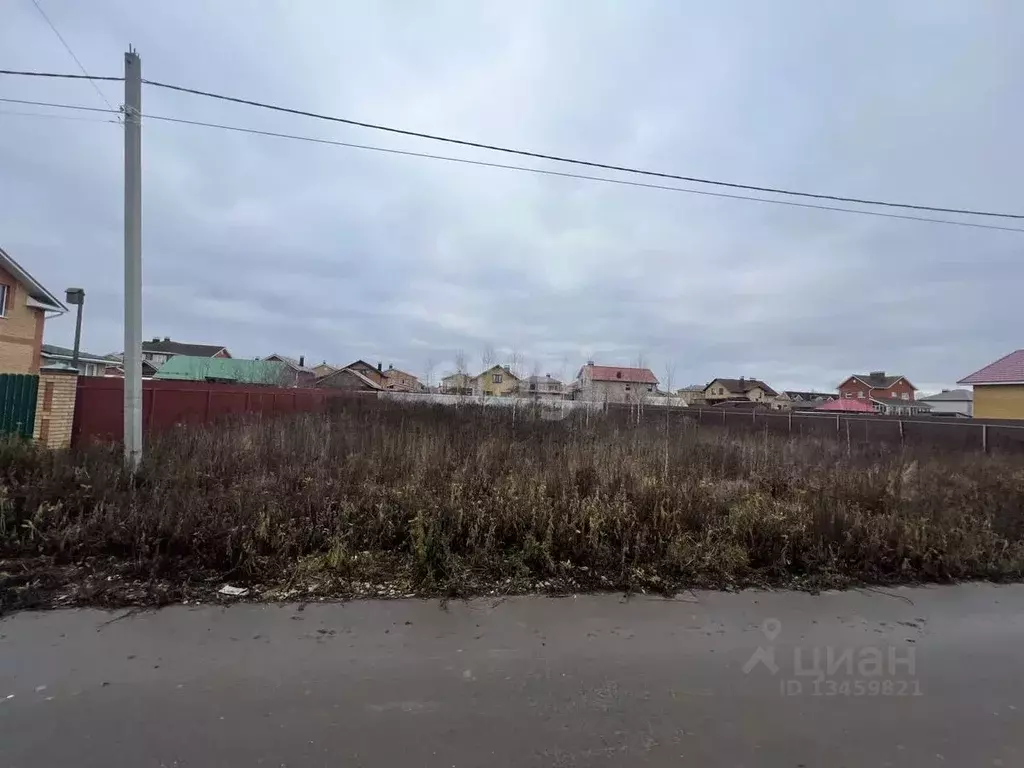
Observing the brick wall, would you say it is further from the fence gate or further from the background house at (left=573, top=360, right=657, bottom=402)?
the background house at (left=573, top=360, right=657, bottom=402)

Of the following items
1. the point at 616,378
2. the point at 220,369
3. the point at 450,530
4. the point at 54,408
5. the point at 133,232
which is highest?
the point at 616,378

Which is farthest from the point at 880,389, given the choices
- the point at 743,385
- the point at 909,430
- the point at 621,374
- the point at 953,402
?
the point at 909,430

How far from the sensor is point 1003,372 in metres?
27.7

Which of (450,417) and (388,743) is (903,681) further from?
(450,417)

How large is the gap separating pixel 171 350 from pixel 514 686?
87.2 m

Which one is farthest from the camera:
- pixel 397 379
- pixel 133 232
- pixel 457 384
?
pixel 397 379

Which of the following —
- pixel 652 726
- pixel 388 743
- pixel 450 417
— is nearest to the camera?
pixel 388 743

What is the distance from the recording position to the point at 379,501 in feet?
18.1

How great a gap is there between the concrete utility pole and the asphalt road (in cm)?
342

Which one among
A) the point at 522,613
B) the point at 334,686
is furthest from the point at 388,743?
the point at 522,613

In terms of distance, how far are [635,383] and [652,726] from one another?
73.7 m

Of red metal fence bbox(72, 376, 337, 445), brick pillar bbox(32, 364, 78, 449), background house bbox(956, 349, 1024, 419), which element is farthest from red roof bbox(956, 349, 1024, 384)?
brick pillar bbox(32, 364, 78, 449)

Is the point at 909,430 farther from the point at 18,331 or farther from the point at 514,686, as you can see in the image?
the point at 18,331

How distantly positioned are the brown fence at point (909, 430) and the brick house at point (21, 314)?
26455mm
